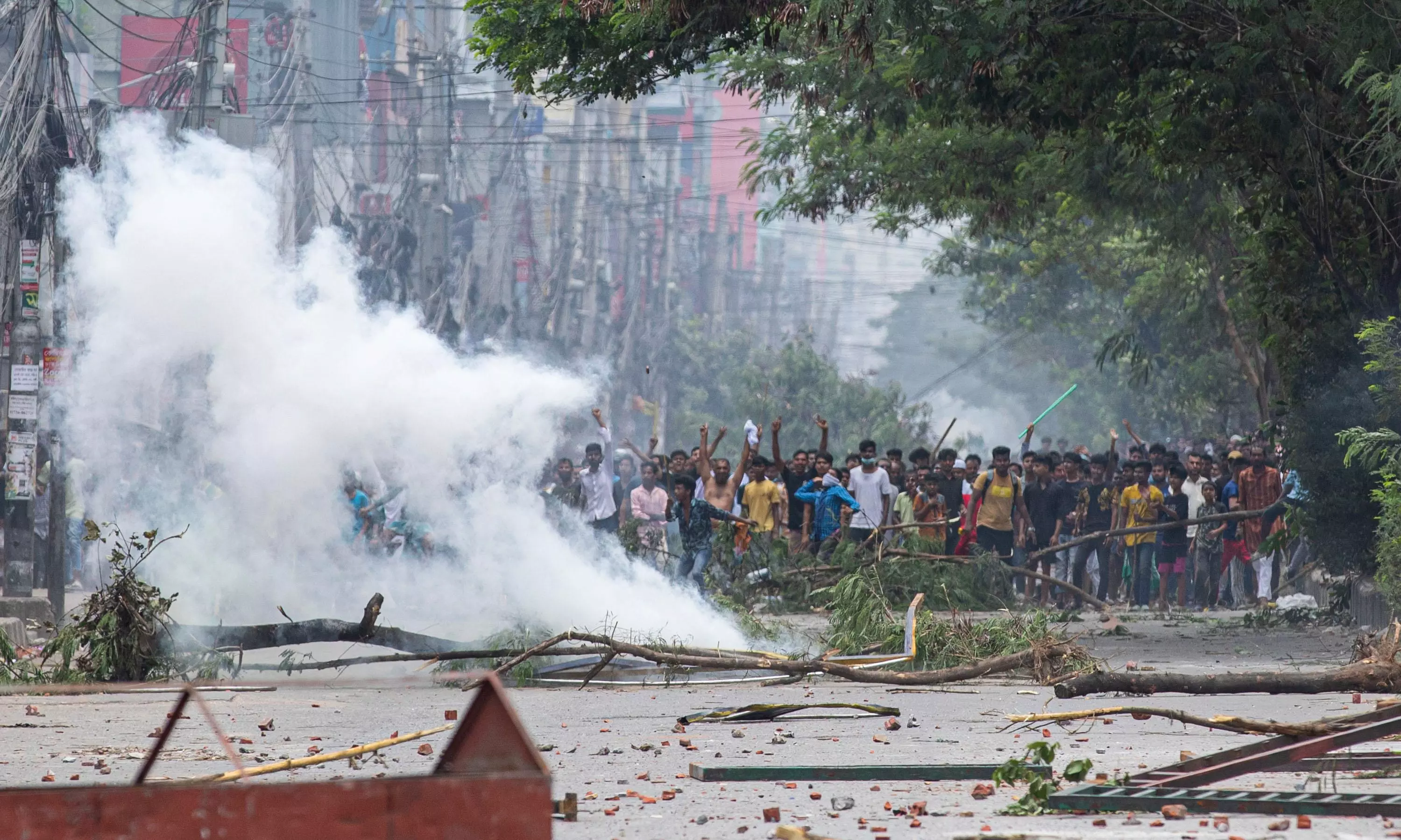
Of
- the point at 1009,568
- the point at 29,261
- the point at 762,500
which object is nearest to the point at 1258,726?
the point at 1009,568

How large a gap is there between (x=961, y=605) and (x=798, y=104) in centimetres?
557

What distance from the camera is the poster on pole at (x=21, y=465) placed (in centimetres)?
1597

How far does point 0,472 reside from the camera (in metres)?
17.4

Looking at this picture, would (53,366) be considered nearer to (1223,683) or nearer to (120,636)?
(120,636)

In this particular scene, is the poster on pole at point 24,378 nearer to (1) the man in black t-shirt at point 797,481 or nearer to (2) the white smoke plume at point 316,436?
(2) the white smoke plume at point 316,436

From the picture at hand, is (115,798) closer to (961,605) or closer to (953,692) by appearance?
(953,692)

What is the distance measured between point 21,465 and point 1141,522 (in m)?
11.0

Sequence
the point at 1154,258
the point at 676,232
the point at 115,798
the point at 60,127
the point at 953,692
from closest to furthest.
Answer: the point at 115,798, the point at 953,692, the point at 60,127, the point at 1154,258, the point at 676,232

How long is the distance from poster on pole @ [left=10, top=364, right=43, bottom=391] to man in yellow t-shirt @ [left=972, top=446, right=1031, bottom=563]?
9.36 m

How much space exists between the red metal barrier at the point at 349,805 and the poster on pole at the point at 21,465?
12709 mm

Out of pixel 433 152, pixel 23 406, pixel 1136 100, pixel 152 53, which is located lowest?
pixel 23 406

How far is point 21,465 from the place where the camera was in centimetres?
1602

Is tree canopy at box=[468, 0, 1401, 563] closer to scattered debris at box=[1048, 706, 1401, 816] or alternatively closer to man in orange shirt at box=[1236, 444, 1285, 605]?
man in orange shirt at box=[1236, 444, 1285, 605]

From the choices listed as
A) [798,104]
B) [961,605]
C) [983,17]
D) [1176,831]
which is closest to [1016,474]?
[961,605]
